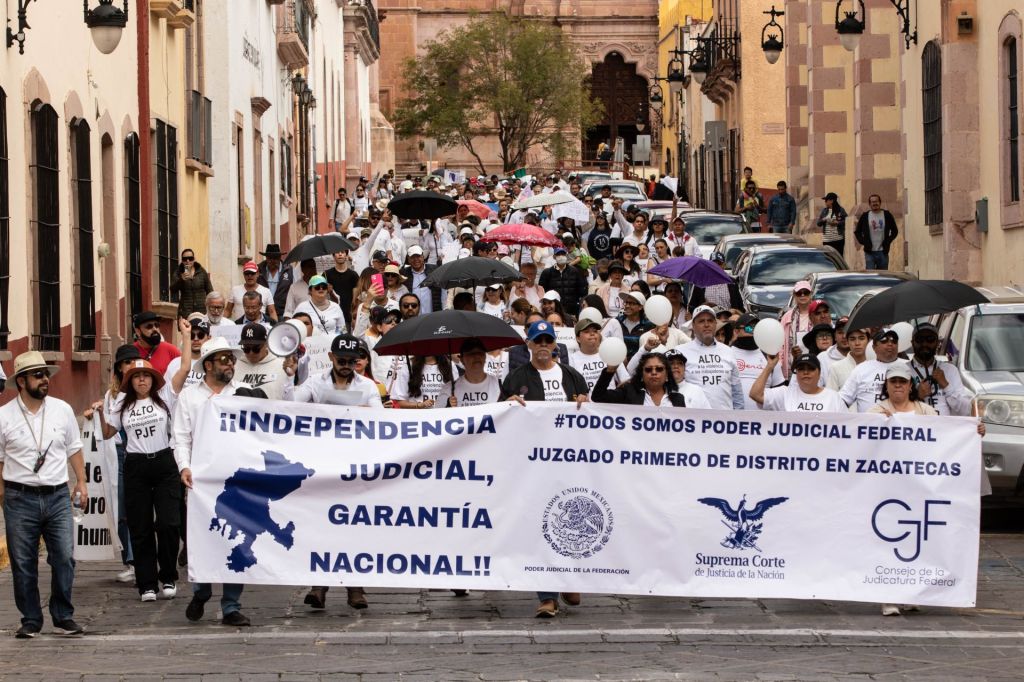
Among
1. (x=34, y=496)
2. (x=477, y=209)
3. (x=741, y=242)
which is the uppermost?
(x=477, y=209)

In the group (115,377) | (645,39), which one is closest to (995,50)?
(115,377)

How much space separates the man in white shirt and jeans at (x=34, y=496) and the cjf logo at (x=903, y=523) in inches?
180

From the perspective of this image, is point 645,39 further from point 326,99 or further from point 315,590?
point 315,590

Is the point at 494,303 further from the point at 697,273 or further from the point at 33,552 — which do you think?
the point at 33,552

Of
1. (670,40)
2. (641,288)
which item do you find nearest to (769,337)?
(641,288)

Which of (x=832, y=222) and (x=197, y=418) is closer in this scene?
(x=197, y=418)

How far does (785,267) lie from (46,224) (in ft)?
36.3

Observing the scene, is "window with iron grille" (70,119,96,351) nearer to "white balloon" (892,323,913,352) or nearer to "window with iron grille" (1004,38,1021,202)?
"white balloon" (892,323,913,352)

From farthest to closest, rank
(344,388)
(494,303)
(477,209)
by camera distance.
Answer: (477,209) < (494,303) < (344,388)

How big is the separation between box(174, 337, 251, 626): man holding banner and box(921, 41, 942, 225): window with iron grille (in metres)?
18.2

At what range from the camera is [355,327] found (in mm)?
20328

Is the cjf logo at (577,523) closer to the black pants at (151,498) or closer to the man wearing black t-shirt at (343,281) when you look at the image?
the black pants at (151,498)

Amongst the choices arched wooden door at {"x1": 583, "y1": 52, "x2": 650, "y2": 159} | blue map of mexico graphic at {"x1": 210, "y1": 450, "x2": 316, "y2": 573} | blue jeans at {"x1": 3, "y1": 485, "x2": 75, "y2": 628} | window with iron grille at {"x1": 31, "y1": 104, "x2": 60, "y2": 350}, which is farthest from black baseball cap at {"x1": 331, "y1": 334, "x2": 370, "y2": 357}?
arched wooden door at {"x1": 583, "y1": 52, "x2": 650, "y2": 159}

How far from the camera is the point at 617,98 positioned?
3917 inches
